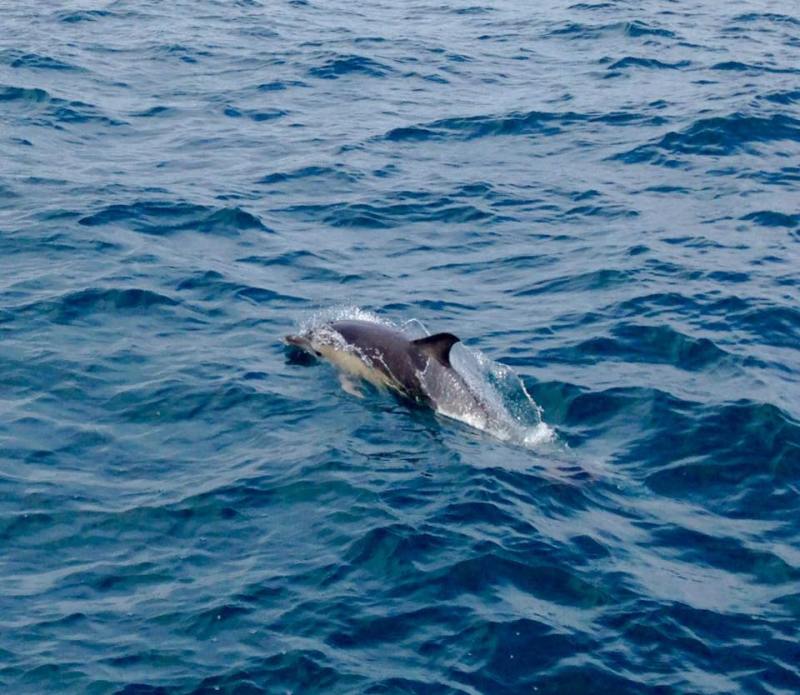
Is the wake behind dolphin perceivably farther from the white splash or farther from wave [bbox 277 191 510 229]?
wave [bbox 277 191 510 229]

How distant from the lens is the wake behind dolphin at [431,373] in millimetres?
15844

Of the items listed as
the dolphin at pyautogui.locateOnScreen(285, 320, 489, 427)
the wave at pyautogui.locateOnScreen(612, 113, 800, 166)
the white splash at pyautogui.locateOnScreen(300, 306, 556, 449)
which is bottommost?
the white splash at pyautogui.locateOnScreen(300, 306, 556, 449)

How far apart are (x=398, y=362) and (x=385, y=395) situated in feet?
1.44

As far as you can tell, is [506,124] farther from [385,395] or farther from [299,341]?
[385,395]

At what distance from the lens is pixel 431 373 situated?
16.1m

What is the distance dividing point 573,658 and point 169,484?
500 cm

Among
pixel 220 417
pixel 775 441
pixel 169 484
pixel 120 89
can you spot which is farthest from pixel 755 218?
pixel 120 89

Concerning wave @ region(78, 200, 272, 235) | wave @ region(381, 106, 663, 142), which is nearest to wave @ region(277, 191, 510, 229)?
wave @ region(78, 200, 272, 235)

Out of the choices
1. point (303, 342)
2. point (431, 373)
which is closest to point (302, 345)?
point (303, 342)

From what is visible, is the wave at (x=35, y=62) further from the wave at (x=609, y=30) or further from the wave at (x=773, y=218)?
the wave at (x=773, y=218)

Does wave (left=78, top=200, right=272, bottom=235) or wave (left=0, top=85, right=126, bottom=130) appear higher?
wave (left=0, top=85, right=126, bottom=130)

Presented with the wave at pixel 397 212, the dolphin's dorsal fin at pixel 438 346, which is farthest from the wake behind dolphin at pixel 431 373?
the wave at pixel 397 212

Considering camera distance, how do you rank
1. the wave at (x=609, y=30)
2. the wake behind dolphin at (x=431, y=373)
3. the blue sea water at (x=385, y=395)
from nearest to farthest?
1. the blue sea water at (x=385, y=395)
2. the wake behind dolphin at (x=431, y=373)
3. the wave at (x=609, y=30)

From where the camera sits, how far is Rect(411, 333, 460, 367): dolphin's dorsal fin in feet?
52.0
